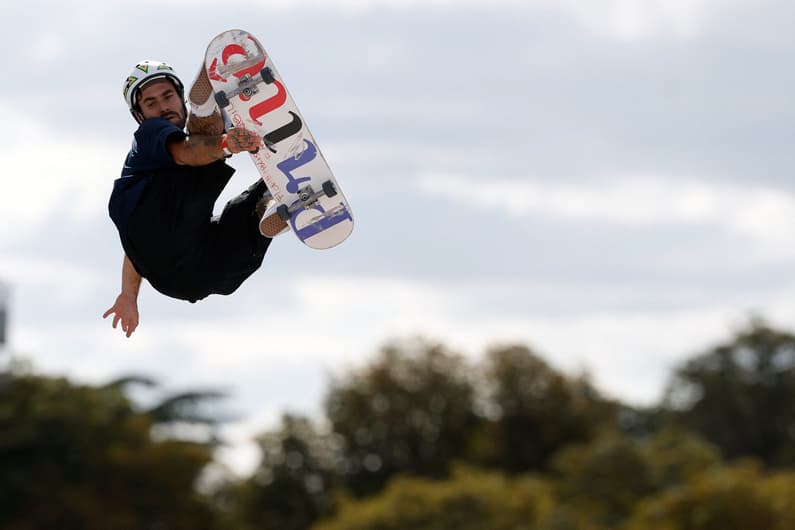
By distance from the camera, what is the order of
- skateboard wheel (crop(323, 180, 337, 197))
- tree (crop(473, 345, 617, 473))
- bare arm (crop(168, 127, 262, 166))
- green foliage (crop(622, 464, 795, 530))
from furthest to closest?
1. tree (crop(473, 345, 617, 473))
2. green foliage (crop(622, 464, 795, 530))
3. skateboard wheel (crop(323, 180, 337, 197))
4. bare arm (crop(168, 127, 262, 166))

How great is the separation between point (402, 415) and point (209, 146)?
208ft

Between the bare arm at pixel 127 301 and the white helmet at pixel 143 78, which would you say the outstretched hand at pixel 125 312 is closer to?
the bare arm at pixel 127 301

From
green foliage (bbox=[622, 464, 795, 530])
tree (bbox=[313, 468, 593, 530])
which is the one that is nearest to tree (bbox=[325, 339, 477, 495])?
tree (bbox=[313, 468, 593, 530])

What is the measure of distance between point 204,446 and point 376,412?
13.9 metres

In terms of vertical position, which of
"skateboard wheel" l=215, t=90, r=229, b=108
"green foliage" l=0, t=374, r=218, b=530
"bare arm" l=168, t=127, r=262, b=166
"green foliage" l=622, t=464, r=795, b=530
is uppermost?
"green foliage" l=0, t=374, r=218, b=530

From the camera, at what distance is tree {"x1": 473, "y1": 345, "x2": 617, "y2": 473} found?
73.0 m

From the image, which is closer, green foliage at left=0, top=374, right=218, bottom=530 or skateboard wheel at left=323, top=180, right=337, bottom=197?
skateboard wheel at left=323, top=180, right=337, bottom=197

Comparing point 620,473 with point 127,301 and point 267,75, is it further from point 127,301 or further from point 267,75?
point 267,75

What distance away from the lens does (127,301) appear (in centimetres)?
1084

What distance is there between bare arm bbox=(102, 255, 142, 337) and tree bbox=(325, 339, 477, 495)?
191 feet

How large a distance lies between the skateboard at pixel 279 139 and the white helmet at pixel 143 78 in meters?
0.25

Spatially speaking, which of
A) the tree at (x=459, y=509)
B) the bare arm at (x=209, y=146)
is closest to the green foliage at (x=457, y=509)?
the tree at (x=459, y=509)

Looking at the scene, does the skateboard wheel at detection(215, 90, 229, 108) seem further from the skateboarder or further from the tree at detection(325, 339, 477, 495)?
the tree at detection(325, 339, 477, 495)

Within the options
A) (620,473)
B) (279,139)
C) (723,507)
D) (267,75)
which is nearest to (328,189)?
(279,139)
